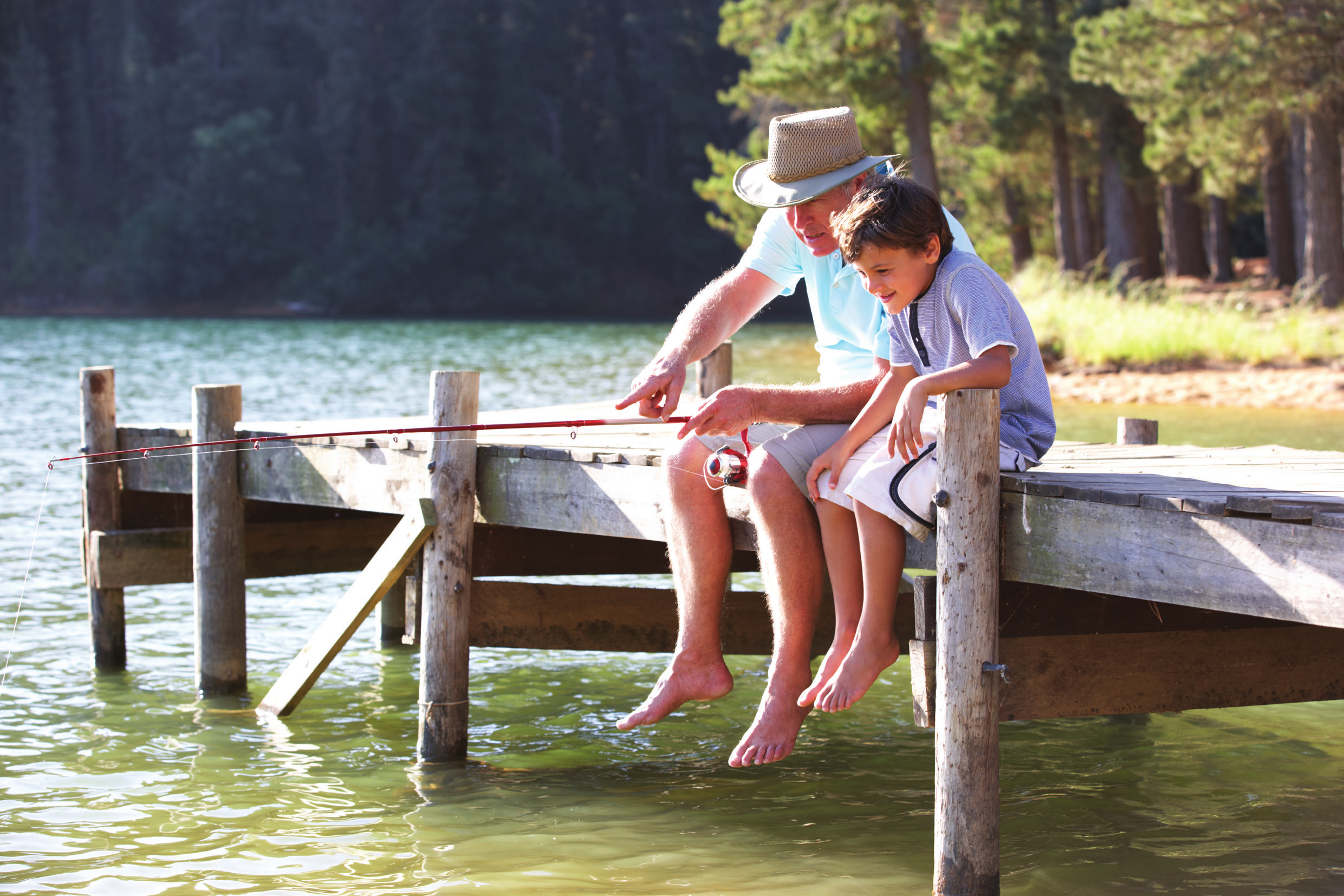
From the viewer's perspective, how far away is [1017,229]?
34688mm

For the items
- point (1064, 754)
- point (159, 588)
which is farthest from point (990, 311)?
point (159, 588)

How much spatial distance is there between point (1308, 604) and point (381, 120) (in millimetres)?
66242

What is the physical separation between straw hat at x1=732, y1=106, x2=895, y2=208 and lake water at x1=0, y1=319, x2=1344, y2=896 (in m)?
1.98

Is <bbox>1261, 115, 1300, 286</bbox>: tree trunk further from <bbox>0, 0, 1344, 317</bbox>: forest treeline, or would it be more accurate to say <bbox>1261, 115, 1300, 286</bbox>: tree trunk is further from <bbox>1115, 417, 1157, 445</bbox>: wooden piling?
<bbox>0, 0, 1344, 317</bbox>: forest treeline

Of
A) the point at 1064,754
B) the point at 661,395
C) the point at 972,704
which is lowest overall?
the point at 1064,754

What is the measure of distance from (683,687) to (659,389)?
0.87 meters

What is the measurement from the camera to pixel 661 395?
456 centimetres

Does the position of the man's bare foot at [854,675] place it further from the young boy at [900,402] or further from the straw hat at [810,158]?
the straw hat at [810,158]

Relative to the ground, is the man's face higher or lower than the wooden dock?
higher

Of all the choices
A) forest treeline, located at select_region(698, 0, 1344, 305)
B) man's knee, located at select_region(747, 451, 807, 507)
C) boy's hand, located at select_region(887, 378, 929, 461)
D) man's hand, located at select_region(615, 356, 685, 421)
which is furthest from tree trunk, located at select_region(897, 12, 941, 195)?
boy's hand, located at select_region(887, 378, 929, 461)

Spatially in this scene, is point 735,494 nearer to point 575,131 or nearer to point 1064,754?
point 1064,754

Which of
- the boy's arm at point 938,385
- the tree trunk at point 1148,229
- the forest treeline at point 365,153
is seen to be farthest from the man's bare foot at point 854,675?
the forest treeline at point 365,153

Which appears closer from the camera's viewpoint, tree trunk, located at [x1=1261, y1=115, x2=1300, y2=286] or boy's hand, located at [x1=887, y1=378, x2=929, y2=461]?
boy's hand, located at [x1=887, y1=378, x2=929, y2=461]

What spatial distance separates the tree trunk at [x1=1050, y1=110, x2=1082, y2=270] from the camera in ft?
93.2
